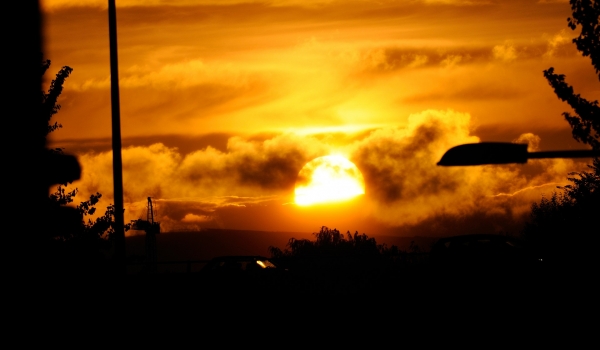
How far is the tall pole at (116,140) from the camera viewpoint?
1666cm

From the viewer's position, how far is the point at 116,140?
17.9 meters

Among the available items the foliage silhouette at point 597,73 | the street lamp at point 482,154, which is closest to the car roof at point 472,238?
the foliage silhouette at point 597,73

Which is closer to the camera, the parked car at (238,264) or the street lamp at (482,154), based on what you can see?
the street lamp at (482,154)

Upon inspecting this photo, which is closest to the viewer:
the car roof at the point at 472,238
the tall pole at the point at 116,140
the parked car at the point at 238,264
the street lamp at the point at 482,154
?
the street lamp at the point at 482,154

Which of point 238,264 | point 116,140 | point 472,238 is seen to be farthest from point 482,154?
point 238,264

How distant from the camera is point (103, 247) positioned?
28.8 metres

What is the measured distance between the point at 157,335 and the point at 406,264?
23.2m

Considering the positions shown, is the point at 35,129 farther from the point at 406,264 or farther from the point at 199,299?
the point at 406,264

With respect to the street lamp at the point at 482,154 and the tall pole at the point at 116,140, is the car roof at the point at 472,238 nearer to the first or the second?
the tall pole at the point at 116,140

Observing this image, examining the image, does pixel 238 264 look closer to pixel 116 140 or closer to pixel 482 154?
pixel 116 140

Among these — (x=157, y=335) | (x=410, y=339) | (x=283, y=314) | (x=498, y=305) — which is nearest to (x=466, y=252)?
(x=498, y=305)

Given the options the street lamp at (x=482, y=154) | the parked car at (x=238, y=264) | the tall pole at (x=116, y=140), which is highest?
the tall pole at (x=116, y=140)

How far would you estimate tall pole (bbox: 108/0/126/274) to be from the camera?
16656 millimetres

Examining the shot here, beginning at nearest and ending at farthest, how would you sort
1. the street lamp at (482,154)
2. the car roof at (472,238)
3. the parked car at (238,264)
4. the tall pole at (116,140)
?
the street lamp at (482,154), the tall pole at (116,140), the car roof at (472,238), the parked car at (238,264)
